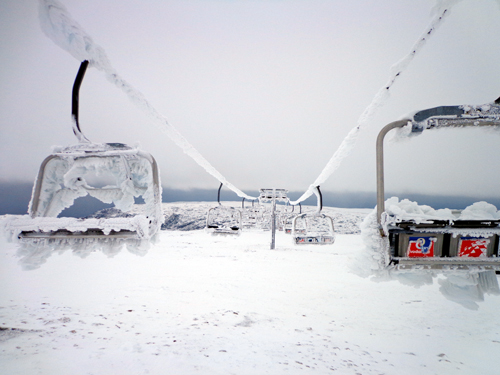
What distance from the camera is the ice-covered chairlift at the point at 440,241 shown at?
57.3 inches

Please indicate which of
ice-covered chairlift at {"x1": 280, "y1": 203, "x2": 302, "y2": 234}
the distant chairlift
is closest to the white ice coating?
the distant chairlift

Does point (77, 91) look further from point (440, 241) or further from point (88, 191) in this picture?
point (440, 241)

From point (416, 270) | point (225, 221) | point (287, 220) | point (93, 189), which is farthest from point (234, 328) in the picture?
point (287, 220)

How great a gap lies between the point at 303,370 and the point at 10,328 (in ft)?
8.55

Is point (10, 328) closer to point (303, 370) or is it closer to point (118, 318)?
point (118, 318)

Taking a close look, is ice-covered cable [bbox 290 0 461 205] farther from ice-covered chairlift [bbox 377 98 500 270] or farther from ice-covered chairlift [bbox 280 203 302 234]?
ice-covered chairlift [bbox 280 203 302 234]

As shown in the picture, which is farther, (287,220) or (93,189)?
(287,220)

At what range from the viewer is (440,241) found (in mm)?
1490

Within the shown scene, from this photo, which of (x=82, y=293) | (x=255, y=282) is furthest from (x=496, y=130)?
(x=82, y=293)

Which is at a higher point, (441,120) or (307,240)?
(441,120)

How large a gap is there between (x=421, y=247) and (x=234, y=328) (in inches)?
70.1

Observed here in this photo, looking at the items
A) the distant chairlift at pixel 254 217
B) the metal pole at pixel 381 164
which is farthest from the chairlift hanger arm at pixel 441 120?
the distant chairlift at pixel 254 217

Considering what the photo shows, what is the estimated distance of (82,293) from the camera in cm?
290

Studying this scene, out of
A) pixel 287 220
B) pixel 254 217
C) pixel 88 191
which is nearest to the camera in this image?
pixel 88 191
